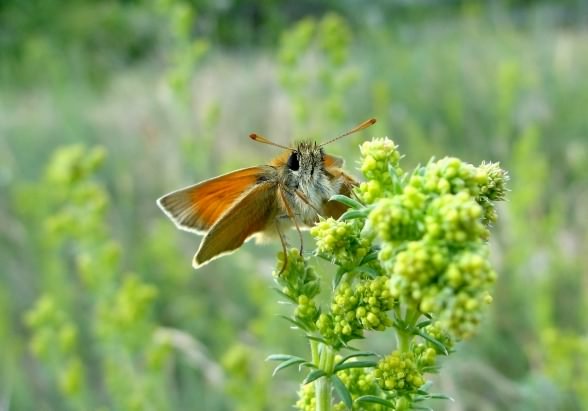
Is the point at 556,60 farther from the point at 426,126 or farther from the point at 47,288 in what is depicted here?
the point at 47,288

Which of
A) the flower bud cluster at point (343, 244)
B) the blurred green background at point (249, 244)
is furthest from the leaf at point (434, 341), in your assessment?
the blurred green background at point (249, 244)

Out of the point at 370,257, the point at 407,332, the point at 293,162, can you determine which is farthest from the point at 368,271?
the point at 293,162

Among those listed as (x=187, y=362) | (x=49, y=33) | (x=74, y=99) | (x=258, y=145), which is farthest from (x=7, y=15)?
(x=187, y=362)

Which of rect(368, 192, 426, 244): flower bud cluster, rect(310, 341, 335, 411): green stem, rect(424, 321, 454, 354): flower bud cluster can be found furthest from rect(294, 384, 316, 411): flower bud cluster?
rect(368, 192, 426, 244): flower bud cluster

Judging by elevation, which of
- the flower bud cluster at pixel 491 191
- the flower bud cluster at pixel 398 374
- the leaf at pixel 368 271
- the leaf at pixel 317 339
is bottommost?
the flower bud cluster at pixel 398 374

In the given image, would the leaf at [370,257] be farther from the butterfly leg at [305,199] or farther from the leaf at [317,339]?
the butterfly leg at [305,199]

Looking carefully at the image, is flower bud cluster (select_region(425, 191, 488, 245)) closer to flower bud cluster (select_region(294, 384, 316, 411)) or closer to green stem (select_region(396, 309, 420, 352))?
green stem (select_region(396, 309, 420, 352))

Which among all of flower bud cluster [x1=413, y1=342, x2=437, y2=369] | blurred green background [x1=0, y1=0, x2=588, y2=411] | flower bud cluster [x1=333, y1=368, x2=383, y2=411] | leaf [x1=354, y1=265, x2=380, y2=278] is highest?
blurred green background [x1=0, y1=0, x2=588, y2=411]
